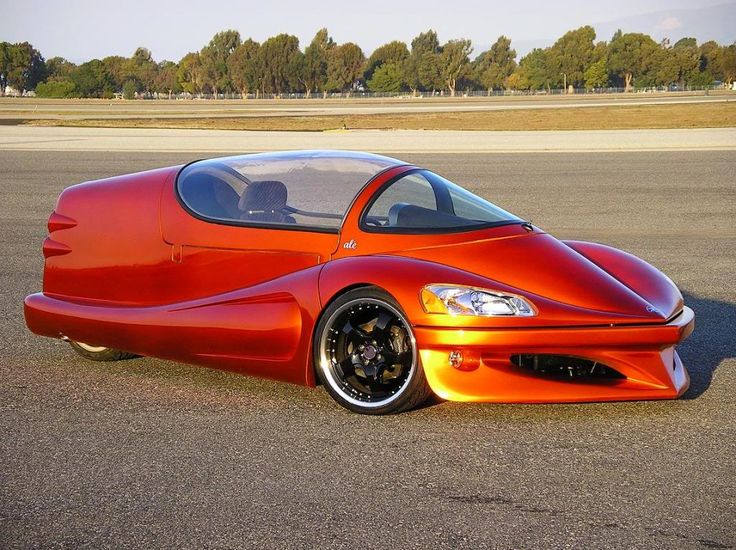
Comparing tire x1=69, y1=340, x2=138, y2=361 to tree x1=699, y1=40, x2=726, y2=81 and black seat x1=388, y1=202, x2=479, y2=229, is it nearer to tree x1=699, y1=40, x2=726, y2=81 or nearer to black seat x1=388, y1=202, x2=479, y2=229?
black seat x1=388, y1=202, x2=479, y2=229

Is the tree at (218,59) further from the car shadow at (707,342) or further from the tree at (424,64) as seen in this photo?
the car shadow at (707,342)

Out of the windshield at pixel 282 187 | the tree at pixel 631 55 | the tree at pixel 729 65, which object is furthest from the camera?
the tree at pixel 631 55

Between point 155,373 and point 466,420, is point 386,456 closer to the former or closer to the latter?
point 466,420

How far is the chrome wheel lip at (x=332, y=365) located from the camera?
4828mm

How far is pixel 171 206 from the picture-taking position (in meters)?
5.83

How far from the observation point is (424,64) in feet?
499

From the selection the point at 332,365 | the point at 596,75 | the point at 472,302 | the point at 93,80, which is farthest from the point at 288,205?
→ the point at 596,75

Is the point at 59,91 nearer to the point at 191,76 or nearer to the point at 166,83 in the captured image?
the point at 191,76

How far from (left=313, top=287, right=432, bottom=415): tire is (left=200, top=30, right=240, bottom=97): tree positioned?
161 meters

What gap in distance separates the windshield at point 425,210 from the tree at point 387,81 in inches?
6038

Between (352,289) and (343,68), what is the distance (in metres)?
152

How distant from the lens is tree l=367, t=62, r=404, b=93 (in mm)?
156875

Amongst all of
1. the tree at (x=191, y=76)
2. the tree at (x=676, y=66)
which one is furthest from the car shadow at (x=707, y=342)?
the tree at (x=191, y=76)

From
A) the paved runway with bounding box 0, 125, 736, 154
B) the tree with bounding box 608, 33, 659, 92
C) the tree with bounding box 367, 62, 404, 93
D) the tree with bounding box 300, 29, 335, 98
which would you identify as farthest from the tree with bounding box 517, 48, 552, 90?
the paved runway with bounding box 0, 125, 736, 154
